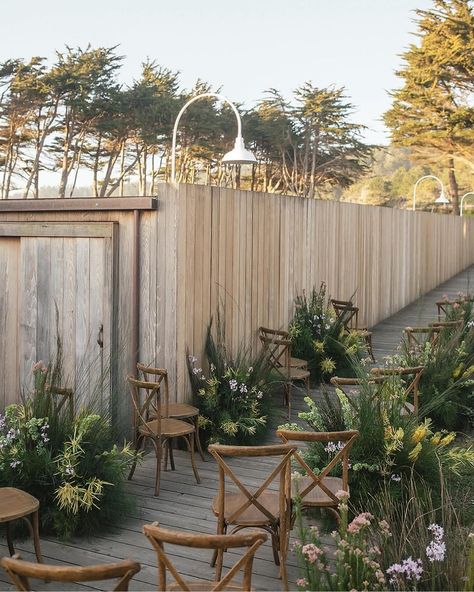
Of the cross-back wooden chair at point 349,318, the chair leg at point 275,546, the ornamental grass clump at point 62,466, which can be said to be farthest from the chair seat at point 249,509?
the cross-back wooden chair at point 349,318

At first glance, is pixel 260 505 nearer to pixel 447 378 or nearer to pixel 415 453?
pixel 415 453

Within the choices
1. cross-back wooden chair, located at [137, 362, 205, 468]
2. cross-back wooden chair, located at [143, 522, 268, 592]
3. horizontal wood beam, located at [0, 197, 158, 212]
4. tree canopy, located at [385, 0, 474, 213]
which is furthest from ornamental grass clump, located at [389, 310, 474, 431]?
tree canopy, located at [385, 0, 474, 213]

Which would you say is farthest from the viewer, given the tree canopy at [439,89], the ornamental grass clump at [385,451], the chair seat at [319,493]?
the tree canopy at [439,89]

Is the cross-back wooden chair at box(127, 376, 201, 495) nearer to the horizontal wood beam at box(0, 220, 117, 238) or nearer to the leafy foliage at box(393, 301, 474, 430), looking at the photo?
the horizontal wood beam at box(0, 220, 117, 238)

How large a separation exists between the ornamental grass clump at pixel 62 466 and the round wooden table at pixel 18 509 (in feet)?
1.56

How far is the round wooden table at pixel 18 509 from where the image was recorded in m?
4.22

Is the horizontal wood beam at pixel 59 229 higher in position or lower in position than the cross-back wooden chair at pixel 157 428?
higher

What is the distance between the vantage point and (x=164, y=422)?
6.25 metres

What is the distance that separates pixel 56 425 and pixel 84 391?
1.48 metres

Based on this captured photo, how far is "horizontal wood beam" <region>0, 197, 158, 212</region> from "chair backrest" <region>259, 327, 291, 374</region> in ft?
5.64

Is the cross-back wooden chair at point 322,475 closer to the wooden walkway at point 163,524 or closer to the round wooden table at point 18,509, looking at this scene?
the wooden walkway at point 163,524

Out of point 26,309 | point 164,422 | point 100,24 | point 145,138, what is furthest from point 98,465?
point 100,24

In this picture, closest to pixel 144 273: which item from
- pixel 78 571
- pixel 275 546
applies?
pixel 275 546

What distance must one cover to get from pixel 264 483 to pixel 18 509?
4.25ft
